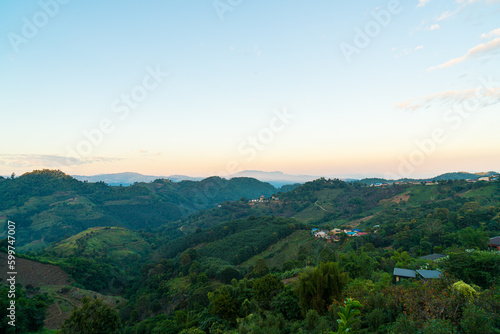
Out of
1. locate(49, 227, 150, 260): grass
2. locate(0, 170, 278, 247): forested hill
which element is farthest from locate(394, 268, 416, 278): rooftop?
locate(0, 170, 278, 247): forested hill

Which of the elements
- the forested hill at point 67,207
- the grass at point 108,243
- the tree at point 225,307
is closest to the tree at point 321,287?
the tree at point 225,307

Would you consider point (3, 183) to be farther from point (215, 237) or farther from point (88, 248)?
point (215, 237)

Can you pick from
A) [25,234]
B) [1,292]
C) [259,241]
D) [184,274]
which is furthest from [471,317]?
[25,234]

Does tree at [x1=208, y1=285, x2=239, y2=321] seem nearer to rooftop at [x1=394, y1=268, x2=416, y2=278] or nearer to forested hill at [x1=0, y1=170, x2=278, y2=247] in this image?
rooftop at [x1=394, y1=268, x2=416, y2=278]

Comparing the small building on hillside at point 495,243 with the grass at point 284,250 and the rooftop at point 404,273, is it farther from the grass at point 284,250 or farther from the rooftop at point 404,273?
the grass at point 284,250

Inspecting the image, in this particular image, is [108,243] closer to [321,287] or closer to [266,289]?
[266,289]
